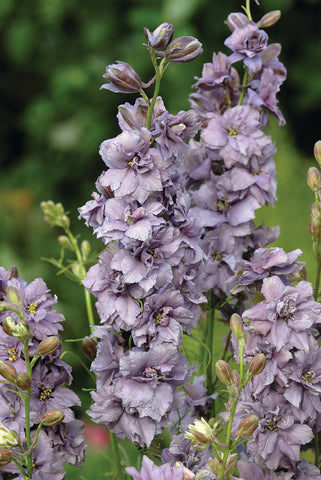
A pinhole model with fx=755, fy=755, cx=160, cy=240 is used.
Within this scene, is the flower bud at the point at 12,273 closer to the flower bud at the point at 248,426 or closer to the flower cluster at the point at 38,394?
the flower cluster at the point at 38,394

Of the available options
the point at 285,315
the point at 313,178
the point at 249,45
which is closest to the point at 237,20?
the point at 249,45

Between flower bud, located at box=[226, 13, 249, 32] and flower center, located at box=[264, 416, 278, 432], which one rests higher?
flower bud, located at box=[226, 13, 249, 32]

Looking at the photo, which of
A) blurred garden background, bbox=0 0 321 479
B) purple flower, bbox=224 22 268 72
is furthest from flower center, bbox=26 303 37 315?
blurred garden background, bbox=0 0 321 479

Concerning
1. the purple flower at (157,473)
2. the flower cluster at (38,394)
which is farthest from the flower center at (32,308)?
the purple flower at (157,473)

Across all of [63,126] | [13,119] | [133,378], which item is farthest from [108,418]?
[13,119]

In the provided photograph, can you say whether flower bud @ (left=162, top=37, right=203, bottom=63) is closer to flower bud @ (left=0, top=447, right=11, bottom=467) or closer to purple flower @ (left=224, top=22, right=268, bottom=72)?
purple flower @ (left=224, top=22, right=268, bottom=72)
